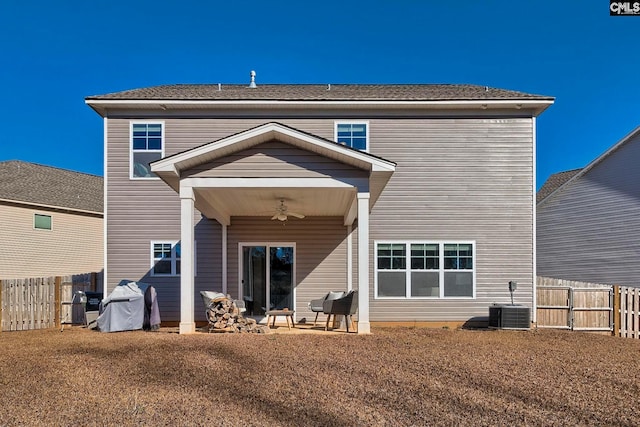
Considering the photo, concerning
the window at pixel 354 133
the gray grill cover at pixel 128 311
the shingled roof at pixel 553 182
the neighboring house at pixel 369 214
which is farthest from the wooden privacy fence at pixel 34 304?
the shingled roof at pixel 553 182

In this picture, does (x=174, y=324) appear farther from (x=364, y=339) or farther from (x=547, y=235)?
(x=547, y=235)

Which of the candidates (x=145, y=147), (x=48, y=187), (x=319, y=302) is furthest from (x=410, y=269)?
(x=48, y=187)

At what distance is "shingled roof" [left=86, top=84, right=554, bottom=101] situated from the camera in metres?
12.5

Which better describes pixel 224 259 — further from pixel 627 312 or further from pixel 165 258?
pixel 627 312

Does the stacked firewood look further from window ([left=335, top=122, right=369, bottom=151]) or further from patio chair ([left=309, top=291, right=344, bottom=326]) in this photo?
window ([left=335, top=122, right=369, bottom=151])

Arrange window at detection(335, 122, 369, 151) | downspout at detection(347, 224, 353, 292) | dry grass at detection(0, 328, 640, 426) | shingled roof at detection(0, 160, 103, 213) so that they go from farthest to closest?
shingled roof at detection(0, 160, 103, 213), window at detection(335, 122, 369, 151), downspout at detection(347, 224, 353, 292), dry grass at detection(0, 328, 640, 426)

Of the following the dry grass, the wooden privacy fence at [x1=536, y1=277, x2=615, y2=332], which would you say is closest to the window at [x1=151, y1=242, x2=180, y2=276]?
the dry grass

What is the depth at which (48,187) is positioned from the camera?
68.5ft

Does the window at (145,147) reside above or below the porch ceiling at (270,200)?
above

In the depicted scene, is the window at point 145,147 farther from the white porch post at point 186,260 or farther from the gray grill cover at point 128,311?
the white porch post at point 186,260

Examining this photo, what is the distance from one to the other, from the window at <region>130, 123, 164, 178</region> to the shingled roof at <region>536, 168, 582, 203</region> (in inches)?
631

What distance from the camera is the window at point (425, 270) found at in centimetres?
1253

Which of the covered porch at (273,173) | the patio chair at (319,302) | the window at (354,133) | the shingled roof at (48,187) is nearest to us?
the covered porch at (273,173)

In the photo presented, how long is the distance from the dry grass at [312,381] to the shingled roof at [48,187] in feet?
37.1
